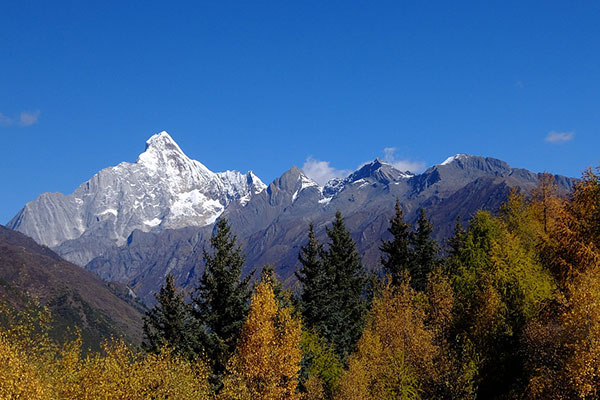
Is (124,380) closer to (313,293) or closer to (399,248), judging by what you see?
(313,293)

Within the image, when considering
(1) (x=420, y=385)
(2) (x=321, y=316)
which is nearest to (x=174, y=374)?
(1) (x=420, y=385)

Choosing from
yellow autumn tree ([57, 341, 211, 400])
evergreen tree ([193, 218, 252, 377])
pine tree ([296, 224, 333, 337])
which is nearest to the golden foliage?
yellow autumn tree ([57, 341, 211, 400])

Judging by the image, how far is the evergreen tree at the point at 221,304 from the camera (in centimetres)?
5147

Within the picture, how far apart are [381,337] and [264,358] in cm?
2386

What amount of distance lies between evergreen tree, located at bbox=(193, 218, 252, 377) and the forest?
106mm

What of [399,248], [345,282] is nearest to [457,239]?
[399,248]

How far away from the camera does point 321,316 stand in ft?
226

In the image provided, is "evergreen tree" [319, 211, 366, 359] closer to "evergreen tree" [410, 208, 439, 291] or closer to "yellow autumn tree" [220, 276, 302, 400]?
"evergreen tree" [410, 208, 439, 291]

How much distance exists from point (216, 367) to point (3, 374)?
80.9ft

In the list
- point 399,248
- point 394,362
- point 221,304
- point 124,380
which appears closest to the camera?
point 124,380

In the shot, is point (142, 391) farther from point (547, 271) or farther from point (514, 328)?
point (547, 271)

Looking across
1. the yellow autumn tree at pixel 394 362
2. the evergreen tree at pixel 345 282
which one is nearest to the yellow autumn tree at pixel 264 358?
the yellow autumn tree at pixel 394 362

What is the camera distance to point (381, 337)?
215ft

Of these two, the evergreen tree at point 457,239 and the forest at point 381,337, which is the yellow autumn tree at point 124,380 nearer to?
the forest at point 381,337
